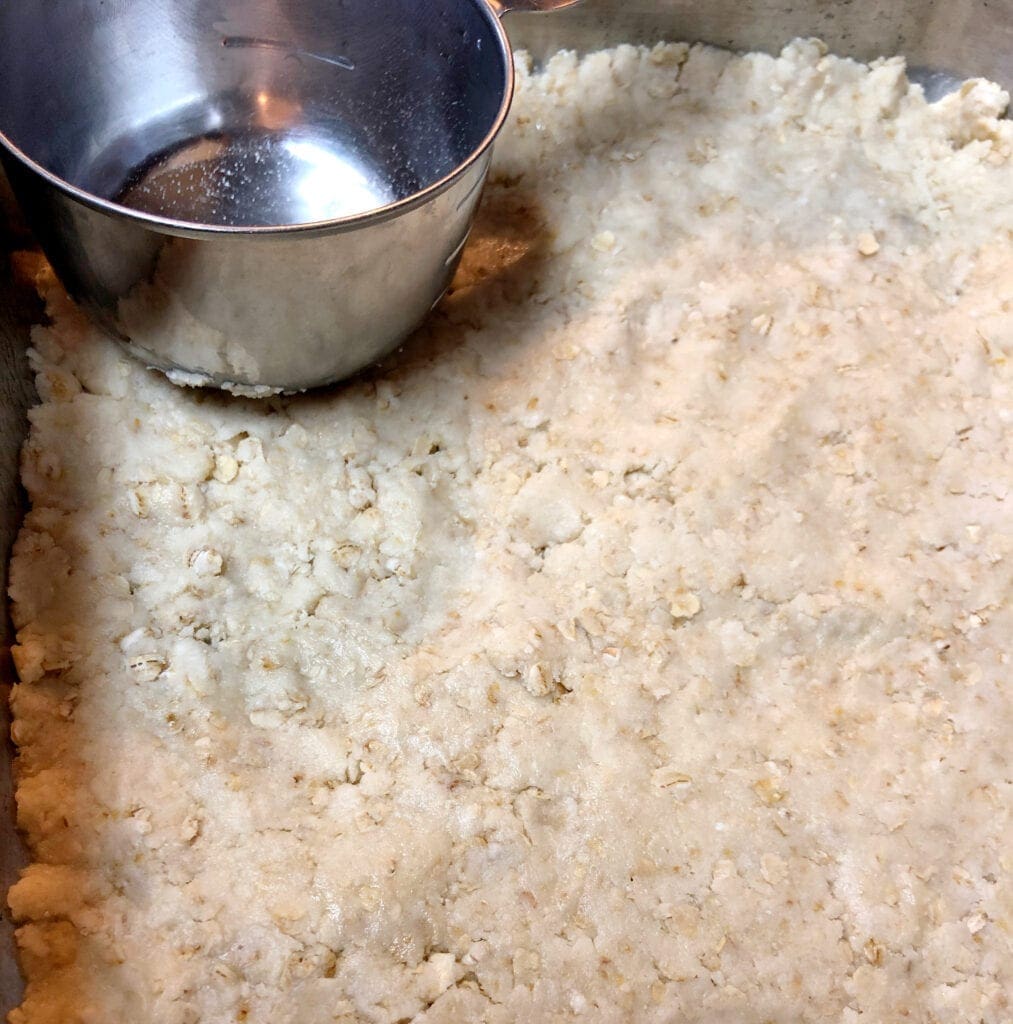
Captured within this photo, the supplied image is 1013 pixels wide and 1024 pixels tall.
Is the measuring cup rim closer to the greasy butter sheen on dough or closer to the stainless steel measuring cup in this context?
the stainless steel measuring cup

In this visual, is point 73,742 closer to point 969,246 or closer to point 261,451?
point 261,451

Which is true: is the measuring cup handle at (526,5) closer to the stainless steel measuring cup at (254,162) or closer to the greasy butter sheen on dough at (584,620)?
the stainless steel measuring cup at (254,162)

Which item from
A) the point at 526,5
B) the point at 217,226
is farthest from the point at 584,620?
the point at 526,5

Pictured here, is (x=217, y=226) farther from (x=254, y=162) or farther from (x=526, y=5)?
(x=526, y=5)

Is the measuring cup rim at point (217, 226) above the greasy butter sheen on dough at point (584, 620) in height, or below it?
above

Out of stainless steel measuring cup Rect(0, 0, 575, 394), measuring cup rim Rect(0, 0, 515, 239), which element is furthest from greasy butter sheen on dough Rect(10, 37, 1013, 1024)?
measuring cup rim Rect(0, 0, 515, 239)

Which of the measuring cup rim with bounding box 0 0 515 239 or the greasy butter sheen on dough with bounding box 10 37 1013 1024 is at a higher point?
the measuring cup rim with bounding box 0 0 515 239

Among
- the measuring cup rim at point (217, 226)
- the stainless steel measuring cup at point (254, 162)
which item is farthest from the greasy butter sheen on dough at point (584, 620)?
the measuring cup rim at point (217, 226)
